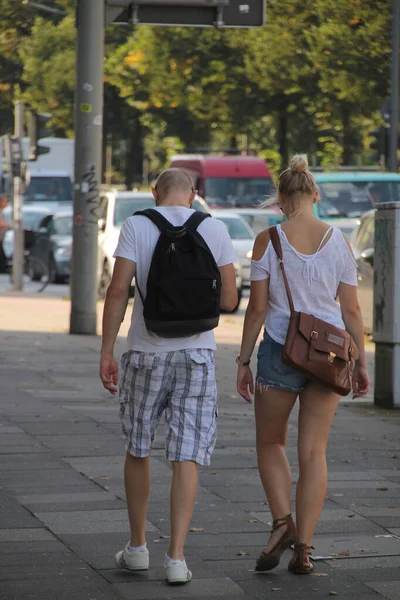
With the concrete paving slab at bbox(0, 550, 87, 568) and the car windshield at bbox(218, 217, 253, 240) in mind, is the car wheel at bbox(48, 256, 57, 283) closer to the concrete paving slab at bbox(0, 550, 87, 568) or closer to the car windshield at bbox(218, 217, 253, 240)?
the car windshield at bbox(218, 217, 253, 240)

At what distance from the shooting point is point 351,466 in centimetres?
741

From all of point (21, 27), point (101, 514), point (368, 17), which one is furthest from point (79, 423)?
point (368, 17)

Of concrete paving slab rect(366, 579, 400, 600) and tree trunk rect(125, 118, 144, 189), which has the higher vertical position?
tree trunk rect(125, 118, 144, 189)

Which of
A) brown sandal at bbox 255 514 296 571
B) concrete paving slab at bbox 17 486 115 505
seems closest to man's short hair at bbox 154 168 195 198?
brown sandal at bbox 255 514 296 571

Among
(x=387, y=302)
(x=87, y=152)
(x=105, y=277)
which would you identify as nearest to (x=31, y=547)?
(x=387, y=302)

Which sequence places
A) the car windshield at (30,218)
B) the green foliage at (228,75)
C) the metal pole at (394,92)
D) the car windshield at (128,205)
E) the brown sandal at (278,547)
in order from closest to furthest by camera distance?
the brown sandal at (278,547) < the car windshield at (128,205) < the metal pole at (394,92) < the green foliage at (228,75) < the car windshield at (30,218)

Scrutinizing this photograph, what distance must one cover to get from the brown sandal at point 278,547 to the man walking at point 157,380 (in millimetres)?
328

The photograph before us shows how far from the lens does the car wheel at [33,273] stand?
29.2 metres

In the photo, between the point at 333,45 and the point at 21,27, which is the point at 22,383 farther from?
the point at 333,45

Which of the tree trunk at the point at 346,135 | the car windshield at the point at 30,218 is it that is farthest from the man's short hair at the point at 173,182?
the car windshield at the point at 30,218

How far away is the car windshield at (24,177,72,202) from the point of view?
37.1m

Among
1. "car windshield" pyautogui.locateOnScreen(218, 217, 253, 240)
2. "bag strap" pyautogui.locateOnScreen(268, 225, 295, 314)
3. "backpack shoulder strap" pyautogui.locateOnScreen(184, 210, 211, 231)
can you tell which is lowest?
"car windshield" pyautogui.locateOnScreen(218, 217, 253, 240)

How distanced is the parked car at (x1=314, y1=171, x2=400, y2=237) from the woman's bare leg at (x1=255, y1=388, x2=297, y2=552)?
15.7 m

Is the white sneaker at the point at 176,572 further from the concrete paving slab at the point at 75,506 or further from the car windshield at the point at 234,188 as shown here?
Answer: the car windshield at the point at 234,188
